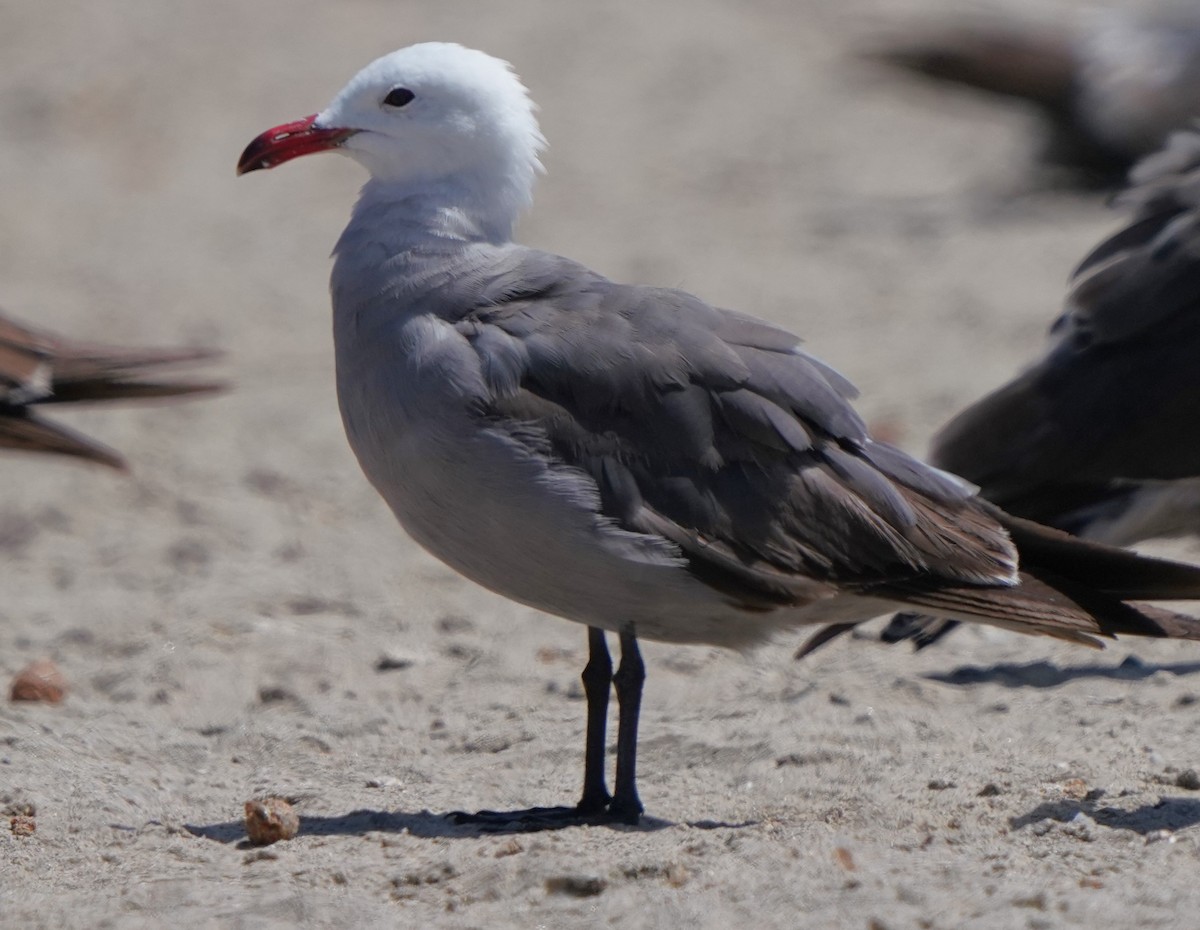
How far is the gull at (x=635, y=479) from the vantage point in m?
4.27

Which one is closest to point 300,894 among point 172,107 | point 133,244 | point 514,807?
point 514,807

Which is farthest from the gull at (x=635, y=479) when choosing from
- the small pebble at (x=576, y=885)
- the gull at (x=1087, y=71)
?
the gull at (x=1087, y=71)

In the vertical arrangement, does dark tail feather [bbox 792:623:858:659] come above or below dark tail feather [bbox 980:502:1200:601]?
below

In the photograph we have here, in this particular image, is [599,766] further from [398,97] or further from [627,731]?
[398,97]

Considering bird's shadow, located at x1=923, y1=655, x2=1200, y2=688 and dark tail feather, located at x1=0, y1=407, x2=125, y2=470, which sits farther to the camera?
dark tail feather, located at x1=0, y1=407, x2=125, y2=470

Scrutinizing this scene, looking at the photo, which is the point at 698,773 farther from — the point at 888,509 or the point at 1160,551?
the point at 1160,551

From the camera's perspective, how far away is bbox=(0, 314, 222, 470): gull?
22.0 ft

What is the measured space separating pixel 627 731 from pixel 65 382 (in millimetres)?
3238

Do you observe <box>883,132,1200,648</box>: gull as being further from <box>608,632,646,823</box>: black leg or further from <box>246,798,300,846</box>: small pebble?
<box>246,798,300,846</box>: small pebble

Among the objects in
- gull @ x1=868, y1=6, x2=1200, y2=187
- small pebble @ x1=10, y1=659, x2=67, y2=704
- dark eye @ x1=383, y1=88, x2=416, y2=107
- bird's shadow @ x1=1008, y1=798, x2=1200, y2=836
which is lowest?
bird's shadow @ x1=1008, y1=798, x2=1200, y2=836

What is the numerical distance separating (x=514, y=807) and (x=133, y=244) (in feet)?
22.3

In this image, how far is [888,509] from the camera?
4480 millimetres

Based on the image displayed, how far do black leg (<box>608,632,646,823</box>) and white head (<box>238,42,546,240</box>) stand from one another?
115 centimetres

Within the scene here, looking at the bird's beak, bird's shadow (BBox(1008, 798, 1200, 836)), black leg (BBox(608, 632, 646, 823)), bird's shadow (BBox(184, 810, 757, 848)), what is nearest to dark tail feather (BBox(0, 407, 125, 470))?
the bird's beak
